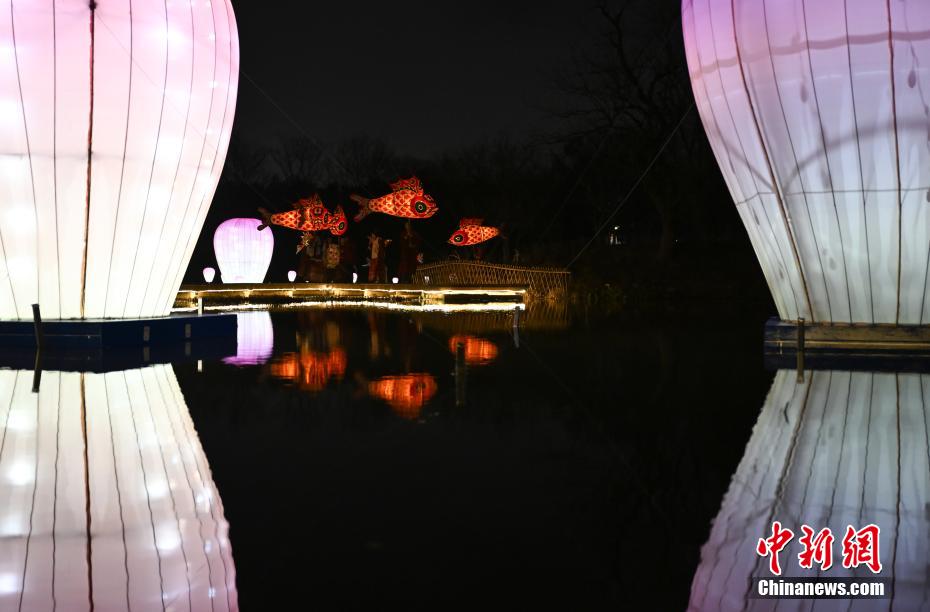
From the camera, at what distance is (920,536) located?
14.1 feet

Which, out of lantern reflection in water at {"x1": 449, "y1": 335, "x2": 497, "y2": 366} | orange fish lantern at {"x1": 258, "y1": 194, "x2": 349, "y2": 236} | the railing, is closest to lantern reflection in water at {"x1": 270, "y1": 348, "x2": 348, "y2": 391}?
lantern reflection in water at {"x1": 449, "y1": 335, "x2": 497, "y2": 366}

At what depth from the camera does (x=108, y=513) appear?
15.5 feet

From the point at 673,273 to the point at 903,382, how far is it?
1063 inches

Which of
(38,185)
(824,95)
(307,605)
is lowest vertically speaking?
(307,605)

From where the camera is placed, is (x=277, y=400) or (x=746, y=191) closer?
(x=277, y=400)

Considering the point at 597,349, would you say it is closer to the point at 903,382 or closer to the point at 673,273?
the point at 903,382

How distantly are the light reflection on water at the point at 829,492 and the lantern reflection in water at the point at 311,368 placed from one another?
15.3 feet

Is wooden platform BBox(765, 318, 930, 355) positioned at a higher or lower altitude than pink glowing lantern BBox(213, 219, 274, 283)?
lower

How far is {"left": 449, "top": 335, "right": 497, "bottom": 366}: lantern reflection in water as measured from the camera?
39.7ft

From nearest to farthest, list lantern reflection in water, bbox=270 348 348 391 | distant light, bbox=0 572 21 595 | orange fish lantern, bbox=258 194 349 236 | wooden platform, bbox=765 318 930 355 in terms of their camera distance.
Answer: distant light, bbox=0 572 21 595, lantern reflection in water, bbox=270 348 348 391, wooden platform, bbox=765 318 930 355, orange fish lantern, bbox=258 194 349 236

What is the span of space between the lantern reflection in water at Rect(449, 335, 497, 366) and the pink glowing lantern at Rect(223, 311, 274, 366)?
8.94 feet

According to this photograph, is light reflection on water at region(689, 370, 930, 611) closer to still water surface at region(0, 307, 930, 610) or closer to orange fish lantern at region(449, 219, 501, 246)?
still water surface at region(0, 307, 930, 610)

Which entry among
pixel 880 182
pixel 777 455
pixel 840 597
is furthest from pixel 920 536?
pixel 880 182

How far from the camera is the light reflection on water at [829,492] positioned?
12.2 feet
